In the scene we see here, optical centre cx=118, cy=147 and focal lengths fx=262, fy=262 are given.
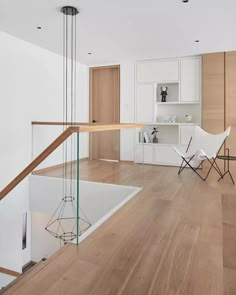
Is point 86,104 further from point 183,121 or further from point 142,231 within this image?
point 142,231

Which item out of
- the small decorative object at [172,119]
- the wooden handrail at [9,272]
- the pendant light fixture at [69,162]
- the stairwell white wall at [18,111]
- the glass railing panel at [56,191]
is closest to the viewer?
the pendant light fixture at [69,162]

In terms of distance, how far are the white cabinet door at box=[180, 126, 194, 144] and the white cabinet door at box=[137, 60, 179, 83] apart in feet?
3.55

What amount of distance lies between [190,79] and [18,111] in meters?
3.57

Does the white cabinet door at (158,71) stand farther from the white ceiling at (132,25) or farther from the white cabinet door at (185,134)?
the white cabinet door at (185,134)

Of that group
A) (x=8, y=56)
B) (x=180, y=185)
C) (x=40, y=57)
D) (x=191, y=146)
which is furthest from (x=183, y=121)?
(x=8, y=56)

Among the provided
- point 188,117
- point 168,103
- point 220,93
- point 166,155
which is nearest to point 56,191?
point 166,155

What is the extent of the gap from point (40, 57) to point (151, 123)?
2734 mm

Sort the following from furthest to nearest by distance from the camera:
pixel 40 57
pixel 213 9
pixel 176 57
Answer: pixel 176 57
pixel 40 57
pixel 213 9

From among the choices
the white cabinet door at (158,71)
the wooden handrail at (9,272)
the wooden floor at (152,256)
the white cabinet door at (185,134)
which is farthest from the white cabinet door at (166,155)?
the wooden handrail at (9,272)

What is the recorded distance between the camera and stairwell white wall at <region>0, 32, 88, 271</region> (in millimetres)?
4336

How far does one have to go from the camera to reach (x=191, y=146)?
4.99 meters

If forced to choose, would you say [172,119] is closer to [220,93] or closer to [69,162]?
[220,93]

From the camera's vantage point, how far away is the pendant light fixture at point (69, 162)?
8.32ft

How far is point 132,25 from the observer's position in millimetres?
3926
